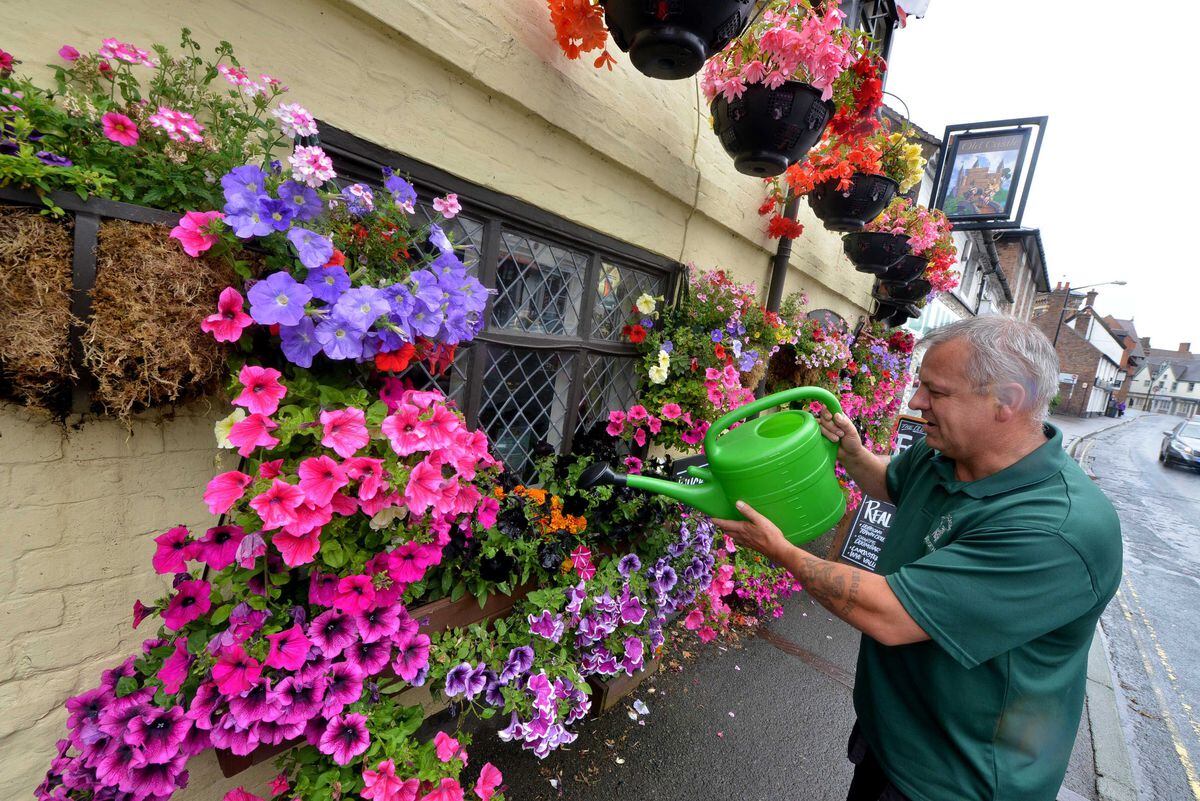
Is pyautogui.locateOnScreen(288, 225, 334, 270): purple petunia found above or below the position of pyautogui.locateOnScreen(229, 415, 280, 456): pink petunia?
above

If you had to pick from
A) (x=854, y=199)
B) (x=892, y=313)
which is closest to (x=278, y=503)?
(x=854, y=199)

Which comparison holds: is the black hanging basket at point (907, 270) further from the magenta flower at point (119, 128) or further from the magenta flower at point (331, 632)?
the magenta flower at point (119, 128)

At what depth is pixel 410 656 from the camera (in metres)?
1.55

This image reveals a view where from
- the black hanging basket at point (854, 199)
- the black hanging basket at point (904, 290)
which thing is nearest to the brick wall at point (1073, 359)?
the black hanging basket at point (904, 290)

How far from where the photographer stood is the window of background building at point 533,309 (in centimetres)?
207

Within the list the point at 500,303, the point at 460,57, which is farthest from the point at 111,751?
the point at 460,57

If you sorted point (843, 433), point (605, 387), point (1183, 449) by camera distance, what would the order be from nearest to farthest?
1. point (843, 433)
2. point (605, 387)
3. point (1183, 449)

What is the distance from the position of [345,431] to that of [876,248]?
428 cm

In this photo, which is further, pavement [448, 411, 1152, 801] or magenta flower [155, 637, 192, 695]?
pavement [448, 411, 1152, 801]

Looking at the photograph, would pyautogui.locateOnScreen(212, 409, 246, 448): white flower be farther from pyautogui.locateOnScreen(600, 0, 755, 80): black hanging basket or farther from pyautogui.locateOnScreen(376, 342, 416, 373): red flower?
pyautogui.locateOnScreen(600, 0, 755, 80): black hanging basket

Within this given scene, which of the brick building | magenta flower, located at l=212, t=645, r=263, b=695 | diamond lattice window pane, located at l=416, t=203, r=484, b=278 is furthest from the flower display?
the brick building

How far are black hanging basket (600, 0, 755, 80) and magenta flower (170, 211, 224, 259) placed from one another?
1.40 meters

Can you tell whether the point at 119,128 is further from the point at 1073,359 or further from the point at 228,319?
the point at 1073,359

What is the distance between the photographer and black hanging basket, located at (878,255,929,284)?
15.2 ft
